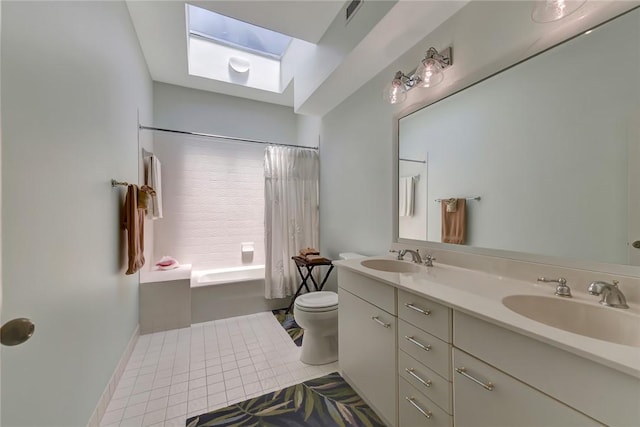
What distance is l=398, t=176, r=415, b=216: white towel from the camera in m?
1.88

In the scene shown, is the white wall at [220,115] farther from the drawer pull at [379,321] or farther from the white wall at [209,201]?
the drawer pull at [379,321]

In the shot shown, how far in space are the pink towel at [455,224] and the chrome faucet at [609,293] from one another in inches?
24.8

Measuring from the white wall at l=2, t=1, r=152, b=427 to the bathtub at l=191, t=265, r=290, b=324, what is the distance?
0.98 m

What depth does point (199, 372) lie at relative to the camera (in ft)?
6.16

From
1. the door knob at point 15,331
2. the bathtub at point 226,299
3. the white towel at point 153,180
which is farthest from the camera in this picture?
the bathtub at point 226,299

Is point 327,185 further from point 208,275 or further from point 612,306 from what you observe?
point 612,306

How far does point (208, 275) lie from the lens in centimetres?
328

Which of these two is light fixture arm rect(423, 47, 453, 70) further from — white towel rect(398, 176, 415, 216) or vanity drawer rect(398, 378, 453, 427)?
vanity drawer rect(398, 378, 453, 427)

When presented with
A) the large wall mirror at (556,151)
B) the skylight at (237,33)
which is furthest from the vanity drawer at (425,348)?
the skylight at (237,33)

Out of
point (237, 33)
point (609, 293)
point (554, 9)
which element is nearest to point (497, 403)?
point (609, 293)

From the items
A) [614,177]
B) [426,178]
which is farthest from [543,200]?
[426,178]

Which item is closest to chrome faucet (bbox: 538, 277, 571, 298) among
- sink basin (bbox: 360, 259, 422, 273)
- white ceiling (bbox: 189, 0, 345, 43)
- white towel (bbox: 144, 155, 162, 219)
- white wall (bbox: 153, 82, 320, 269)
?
sink basin (bbox: 360, 259, 422, 273)

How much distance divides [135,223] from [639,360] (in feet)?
8.35

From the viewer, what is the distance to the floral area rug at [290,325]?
7.80 feet
